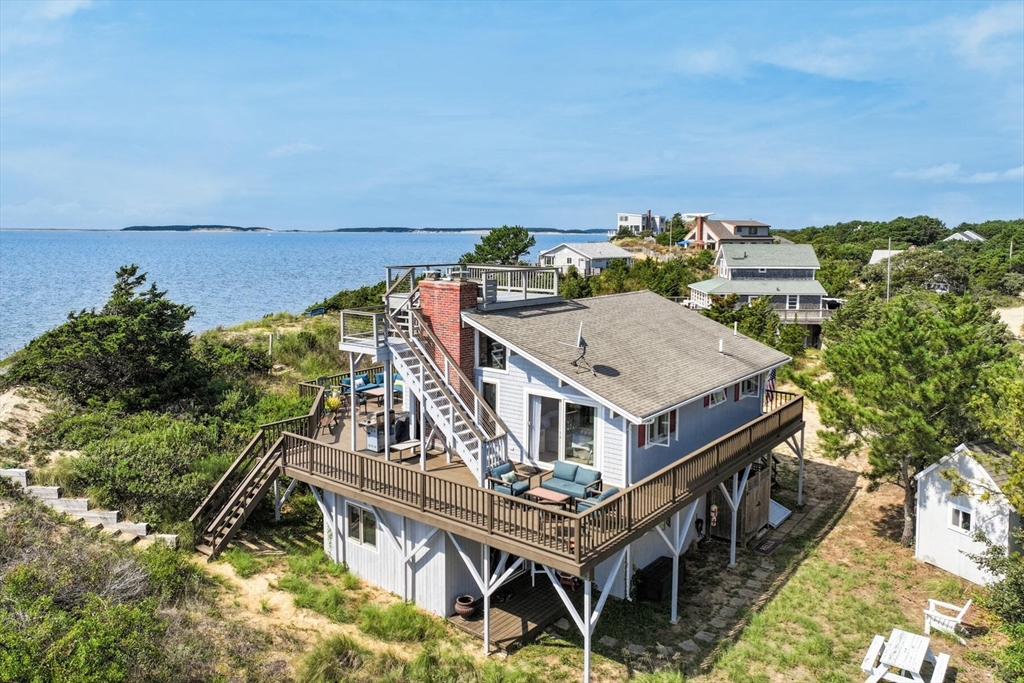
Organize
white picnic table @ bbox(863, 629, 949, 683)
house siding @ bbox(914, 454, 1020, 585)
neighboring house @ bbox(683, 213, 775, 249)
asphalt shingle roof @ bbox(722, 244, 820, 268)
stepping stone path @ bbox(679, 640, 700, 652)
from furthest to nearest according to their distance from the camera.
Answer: neighboring house @ bbox(683, 213, 775, 249)
asphalt shingle roof @ bbox(722, 244, 820, 268)
house siding @ bbox(914, 454, 1020, 585)
stepping stone path @ bbox(679, 640, 700, 652)
white picnic table @ bbox(863, 629, 949, 683)

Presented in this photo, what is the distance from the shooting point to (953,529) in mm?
17031

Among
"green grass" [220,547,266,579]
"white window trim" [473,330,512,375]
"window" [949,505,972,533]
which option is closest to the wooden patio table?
"window" [949,505,972,533]

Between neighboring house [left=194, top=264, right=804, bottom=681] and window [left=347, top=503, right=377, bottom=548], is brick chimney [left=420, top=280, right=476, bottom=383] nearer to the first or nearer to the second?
neighboring house [left=194, top=264, right=804, bottom=681]

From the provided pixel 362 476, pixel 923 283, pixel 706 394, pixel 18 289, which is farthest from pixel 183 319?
pixel 18 289

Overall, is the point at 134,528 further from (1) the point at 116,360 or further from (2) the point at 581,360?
(2) the point at 581,360

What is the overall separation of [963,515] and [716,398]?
648 cm

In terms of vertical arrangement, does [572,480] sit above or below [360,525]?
above

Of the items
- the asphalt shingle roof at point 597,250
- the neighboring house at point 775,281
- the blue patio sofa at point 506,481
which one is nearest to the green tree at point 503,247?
the neighboring house at point 775,281

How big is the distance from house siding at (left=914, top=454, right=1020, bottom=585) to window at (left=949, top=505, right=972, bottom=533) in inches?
2.6

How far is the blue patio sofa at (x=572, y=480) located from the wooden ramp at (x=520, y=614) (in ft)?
8.24

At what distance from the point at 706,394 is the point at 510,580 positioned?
21.0 ft

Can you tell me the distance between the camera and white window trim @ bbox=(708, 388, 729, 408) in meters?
18.4

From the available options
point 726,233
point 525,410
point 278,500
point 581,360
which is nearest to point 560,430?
point 525,410

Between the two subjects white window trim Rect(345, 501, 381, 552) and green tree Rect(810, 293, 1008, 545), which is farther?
green tree Rect(810, 293, 1008, 545)
